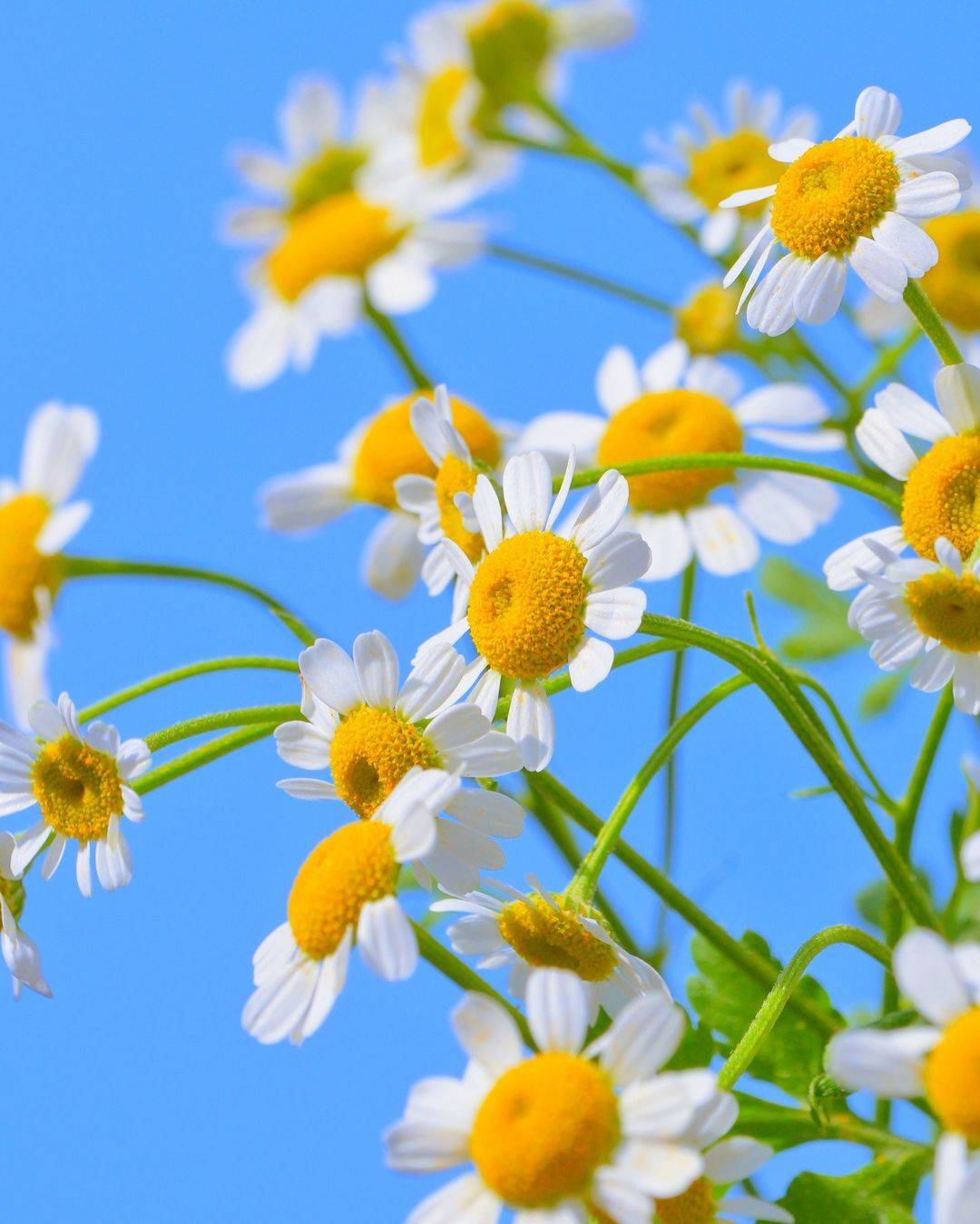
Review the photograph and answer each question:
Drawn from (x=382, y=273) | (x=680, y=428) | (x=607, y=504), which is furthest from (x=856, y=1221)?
(x=382, y=273)

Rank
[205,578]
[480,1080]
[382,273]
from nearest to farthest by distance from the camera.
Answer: [480,1080], [205,578], [382,273]

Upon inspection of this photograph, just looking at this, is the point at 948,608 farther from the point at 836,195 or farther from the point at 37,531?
the point at 37,531

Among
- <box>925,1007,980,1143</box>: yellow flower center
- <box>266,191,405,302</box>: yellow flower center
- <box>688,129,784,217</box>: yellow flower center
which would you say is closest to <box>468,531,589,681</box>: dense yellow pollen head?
<box>925,1007,980,1143</box>: yellow flower center

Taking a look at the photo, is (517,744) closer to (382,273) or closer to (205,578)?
(205,578)

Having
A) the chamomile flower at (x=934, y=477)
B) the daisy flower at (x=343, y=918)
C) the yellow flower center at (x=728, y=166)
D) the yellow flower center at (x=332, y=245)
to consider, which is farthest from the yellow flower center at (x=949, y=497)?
the yellow flower center at (x=332, y=245)

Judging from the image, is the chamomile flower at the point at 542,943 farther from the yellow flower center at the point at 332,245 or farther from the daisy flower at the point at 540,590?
the yellow flower center at the point at 332,245

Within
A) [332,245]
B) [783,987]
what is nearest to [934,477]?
[783,987]
